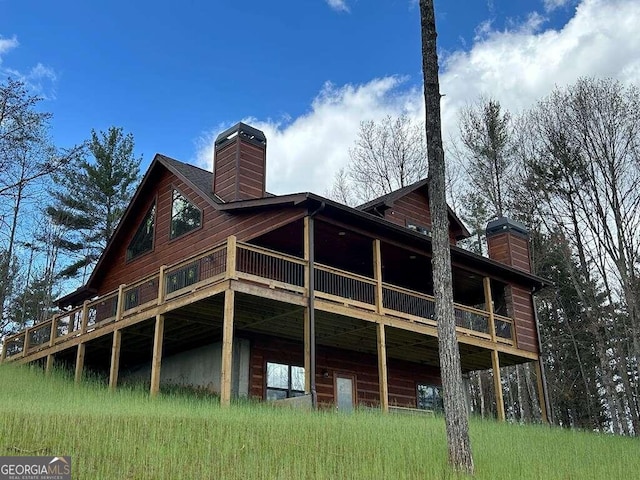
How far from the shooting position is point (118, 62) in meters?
24.4

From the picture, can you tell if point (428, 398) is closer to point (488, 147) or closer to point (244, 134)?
point (244, 134)

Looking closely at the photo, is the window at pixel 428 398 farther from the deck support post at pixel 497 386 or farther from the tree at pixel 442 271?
the tree at pixel 442 271

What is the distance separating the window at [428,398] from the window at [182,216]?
9238mm

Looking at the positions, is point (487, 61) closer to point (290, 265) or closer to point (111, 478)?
point (290, 265)

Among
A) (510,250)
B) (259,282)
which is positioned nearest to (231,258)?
(259,282)

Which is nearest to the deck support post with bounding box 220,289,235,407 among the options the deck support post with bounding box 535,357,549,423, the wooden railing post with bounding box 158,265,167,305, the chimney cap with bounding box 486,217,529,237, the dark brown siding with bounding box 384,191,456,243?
the wooden railing post with bounding box 158,265,167,305

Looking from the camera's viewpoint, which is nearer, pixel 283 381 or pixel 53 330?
pixel 283 381

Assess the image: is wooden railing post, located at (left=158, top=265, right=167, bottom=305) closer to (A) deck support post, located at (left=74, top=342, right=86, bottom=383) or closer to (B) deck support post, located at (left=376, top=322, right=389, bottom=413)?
(A) deck support post, located at (left=74, top=342, right=86, bottom=383)

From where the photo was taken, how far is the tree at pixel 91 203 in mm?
32188

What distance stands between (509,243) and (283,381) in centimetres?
1025

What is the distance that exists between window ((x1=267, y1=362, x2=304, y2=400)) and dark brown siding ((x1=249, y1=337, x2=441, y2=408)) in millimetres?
170

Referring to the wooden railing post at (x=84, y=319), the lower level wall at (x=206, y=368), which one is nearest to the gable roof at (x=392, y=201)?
the lower level wall at (x=206, y=368)

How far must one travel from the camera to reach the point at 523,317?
2097 cm

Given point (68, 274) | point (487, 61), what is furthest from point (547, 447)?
point (68, 274)
